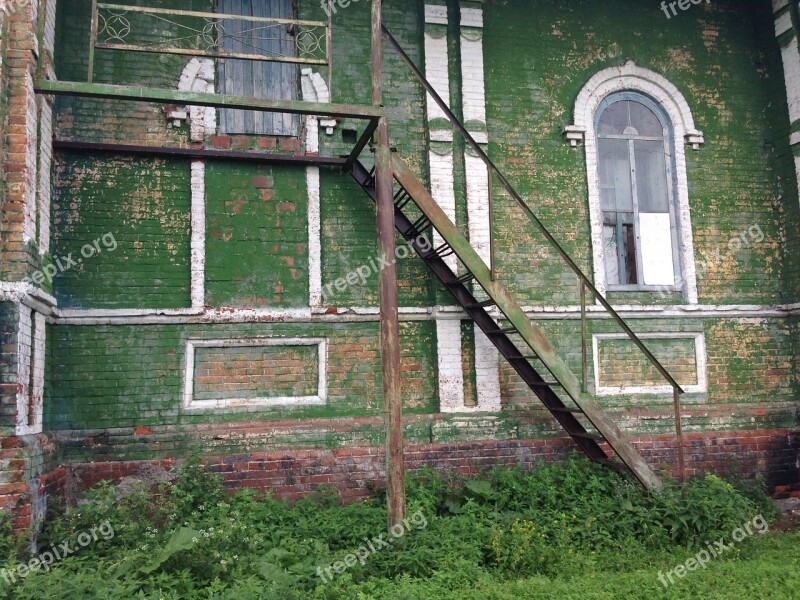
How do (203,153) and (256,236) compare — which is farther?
(256,236)

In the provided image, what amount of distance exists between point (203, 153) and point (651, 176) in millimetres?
5397

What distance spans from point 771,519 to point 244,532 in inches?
210

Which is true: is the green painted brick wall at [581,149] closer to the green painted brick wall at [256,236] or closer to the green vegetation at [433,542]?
the green painted brick wall at [256,236]

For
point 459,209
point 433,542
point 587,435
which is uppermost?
point 459,209

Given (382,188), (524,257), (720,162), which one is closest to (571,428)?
(524,257)

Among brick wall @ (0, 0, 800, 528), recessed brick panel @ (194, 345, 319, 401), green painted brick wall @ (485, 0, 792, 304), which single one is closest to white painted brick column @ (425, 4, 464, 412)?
brick wall @ (0, 0, 800, 528)

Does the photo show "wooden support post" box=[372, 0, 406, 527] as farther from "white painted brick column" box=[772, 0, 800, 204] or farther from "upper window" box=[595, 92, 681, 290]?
"white painted brick column" box=[772, 0, 800, 204]

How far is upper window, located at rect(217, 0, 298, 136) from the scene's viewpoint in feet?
23.6

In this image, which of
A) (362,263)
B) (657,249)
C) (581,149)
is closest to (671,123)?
(581,149)

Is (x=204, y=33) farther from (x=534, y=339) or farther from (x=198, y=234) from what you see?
(x=534, y=339)

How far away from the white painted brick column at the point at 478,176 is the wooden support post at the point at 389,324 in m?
1.87

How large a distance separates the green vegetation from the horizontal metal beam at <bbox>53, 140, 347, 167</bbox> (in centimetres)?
314

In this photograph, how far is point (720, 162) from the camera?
327 inches

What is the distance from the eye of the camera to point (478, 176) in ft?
24.7
